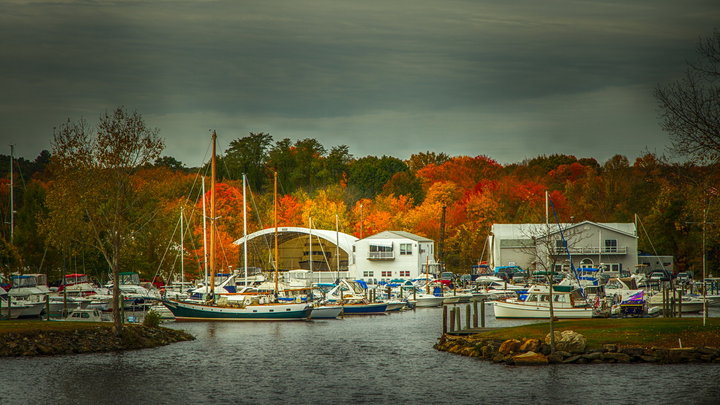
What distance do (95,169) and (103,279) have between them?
58053 millimetres

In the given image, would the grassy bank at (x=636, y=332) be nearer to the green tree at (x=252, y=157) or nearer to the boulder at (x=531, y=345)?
the boulder at (x=531, y=345)

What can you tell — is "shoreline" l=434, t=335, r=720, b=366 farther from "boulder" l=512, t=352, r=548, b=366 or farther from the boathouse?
the boathouse

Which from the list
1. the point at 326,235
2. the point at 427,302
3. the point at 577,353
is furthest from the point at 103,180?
the point at 326,235

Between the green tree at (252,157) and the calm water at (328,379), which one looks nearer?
the calm water at (328,379)

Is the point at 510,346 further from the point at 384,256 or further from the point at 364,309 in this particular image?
the point at 384,256

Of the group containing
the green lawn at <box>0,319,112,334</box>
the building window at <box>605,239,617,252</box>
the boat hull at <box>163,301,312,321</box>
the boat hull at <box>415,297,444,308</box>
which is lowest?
the boat hull at <box>415,297,444,308</box>

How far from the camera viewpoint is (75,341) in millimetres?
50875

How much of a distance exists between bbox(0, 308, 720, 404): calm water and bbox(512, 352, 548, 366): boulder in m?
0.56

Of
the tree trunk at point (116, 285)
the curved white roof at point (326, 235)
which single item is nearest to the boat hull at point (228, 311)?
the tree trunk at point (116, 285)

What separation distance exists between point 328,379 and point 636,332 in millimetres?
16287

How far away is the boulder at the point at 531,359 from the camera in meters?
43.4

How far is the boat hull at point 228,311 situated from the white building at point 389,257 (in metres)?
46.7

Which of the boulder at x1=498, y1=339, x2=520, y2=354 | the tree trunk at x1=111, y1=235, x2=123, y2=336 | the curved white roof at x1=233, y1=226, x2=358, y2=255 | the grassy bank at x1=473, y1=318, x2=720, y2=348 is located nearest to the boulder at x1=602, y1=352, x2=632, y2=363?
the grassy bank at x1=473, y1=318, x2=720, y2=348

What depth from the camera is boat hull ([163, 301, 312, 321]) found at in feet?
258
